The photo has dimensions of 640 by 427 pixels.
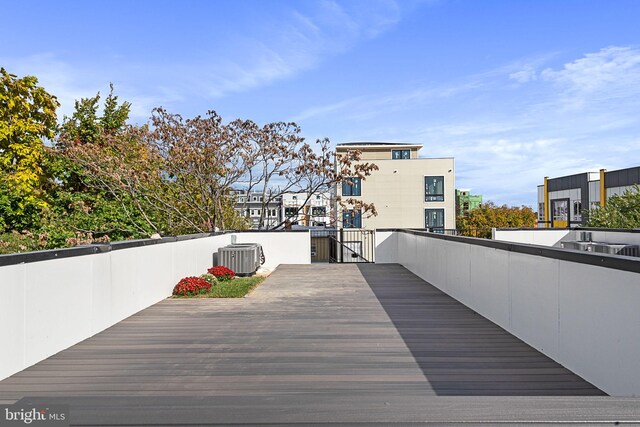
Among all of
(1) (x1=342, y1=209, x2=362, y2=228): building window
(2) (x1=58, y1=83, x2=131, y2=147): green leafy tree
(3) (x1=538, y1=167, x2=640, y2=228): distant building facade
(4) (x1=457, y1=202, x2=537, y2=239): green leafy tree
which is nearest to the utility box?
(1) (x1=342, y1=209, x2=362, y2=228): building window

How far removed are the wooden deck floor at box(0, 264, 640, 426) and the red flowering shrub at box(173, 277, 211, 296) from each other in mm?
734

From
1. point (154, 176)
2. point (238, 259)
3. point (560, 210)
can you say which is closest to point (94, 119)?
point (154, 176)

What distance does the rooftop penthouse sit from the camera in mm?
1943

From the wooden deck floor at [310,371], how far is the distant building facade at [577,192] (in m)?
26.4

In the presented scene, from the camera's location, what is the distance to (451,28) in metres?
12.7

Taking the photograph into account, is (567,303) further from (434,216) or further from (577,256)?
(434,216)

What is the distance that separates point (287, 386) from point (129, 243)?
3854 mm

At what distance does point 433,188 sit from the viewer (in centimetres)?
3625

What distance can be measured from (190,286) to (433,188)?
30184mm

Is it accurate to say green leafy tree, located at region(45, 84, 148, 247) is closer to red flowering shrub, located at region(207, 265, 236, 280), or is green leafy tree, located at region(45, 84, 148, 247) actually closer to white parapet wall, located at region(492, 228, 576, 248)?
red flowering shrub, located at region(207, 265, 236, 280)

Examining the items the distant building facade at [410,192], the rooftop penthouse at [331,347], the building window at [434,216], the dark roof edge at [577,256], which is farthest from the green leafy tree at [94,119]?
the building window at [434,216]

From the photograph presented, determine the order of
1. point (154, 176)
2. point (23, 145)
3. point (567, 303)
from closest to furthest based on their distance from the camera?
point (567, 303) < point (154, 176) < point (23, 145)

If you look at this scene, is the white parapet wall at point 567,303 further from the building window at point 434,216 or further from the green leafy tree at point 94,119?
the building window at point 434,216

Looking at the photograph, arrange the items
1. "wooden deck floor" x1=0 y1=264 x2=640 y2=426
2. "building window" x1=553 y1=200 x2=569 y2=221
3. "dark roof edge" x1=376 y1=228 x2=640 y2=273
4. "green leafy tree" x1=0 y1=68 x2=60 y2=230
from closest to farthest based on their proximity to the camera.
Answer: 1. "wooden deck floor" x1=0 y1=264 x2=640 y2=426
2. "dark roof edge" x1=376 y1=228 x2=640 y2=273
3. "green leafy tree" x1=0 y1=68 x2=60 y2=230
4. "building window" x1=553 y1=200 x2=569 y2=221
